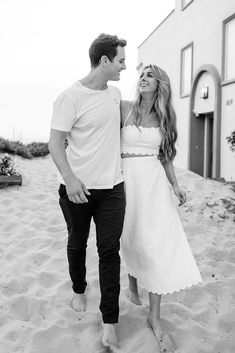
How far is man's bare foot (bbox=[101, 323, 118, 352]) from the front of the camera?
2607 mm

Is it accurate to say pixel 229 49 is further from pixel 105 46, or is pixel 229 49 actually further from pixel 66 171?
pixel 66 171

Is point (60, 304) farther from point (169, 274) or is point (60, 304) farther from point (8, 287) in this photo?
point (169, 274)

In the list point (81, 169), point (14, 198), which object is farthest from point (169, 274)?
point (14, 198)

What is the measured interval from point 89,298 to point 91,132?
60.5 inches

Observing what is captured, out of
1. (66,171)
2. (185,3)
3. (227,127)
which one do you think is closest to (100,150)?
(66,171)

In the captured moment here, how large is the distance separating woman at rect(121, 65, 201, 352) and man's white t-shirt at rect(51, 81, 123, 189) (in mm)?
220

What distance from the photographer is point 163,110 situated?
9.30ft

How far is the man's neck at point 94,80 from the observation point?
2.59 meters

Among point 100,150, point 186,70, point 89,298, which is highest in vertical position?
point 186,70

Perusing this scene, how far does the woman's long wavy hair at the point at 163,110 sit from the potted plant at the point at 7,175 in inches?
199

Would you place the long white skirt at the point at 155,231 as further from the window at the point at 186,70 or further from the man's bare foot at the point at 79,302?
the window at the point at 186,70

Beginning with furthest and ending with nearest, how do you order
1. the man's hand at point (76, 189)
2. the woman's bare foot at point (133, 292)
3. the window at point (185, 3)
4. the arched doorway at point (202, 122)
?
the window at point (185, 3)
the arched doorway at point (202, 122)
the woman's bare foot at point (133, 292)
the man's hand at point (76, 189)

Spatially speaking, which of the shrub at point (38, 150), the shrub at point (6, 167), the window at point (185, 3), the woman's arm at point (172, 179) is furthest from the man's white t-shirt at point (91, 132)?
the window at point (185, 3)

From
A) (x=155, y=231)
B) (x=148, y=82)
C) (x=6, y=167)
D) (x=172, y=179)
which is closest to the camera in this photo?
(x=155, y=231)
